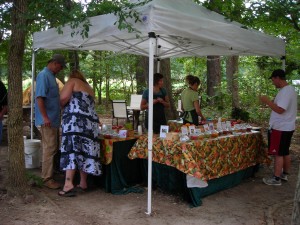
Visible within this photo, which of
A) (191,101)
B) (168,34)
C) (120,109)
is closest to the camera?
(168,34)

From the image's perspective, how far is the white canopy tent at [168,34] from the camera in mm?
3375

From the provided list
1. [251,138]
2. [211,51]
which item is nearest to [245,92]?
[211,51]

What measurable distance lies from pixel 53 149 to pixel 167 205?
1598mm

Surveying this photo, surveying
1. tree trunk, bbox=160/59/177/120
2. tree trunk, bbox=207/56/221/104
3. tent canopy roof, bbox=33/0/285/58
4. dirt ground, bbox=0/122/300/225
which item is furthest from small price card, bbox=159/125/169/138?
tree trunk, bbox=207/56/221/104

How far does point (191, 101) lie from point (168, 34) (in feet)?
6.70

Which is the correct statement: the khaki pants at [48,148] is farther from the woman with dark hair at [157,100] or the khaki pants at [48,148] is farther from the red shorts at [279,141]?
the red shorts at [279,141]

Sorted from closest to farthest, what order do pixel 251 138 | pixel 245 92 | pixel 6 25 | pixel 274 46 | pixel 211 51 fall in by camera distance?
1. pixel 6 25
2. pixel 251 138
3. pixel 274 46
4. pixel 211 51
5. pixel 245 92

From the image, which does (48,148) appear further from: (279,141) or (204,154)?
(279,141)

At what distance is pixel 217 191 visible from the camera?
4.35 meters

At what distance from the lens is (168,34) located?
11.4 ft

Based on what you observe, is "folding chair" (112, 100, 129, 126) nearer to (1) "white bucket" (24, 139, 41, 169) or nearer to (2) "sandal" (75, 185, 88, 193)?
(1) "white bucket" (24, 139, 41, 169)

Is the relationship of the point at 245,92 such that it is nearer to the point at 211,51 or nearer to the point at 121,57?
the point at 121,57

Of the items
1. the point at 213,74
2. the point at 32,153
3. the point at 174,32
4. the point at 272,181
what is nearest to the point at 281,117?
the point at 272,181

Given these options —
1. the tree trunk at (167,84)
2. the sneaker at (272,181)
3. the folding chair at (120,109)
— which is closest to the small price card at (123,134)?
the sneaker at (272,181)
